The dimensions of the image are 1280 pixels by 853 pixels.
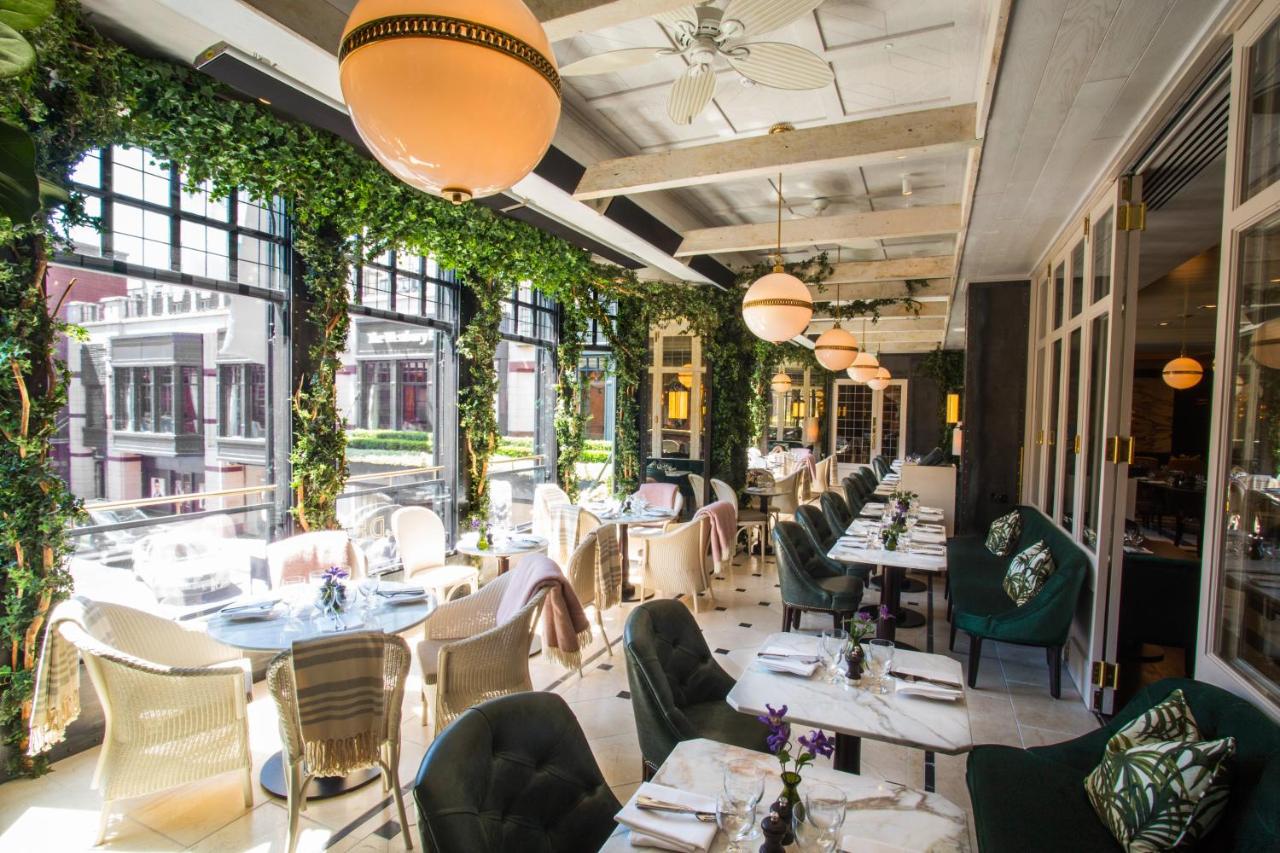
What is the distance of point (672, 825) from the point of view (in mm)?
1578

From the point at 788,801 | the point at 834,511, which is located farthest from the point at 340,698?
the point at 834,511

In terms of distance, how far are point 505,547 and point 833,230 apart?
368 cm

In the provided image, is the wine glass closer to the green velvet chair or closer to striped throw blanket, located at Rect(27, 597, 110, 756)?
striped throw blanket, located at Rect(27, 597, 110, 756)

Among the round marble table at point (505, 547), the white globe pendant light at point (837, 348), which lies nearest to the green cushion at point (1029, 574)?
the white globe pendant light at point (837, 348)

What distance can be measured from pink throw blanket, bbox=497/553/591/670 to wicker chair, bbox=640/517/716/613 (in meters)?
1.66

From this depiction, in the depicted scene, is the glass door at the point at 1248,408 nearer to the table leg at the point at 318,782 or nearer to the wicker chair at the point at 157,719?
the table leg at the point at 318,782

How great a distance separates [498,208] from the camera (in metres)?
5.02

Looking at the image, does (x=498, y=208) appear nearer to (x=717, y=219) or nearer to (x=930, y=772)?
(x=717, y=219)

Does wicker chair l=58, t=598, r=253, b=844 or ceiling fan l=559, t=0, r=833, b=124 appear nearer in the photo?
ceiling fan l=559, t=0, r=833, b=124

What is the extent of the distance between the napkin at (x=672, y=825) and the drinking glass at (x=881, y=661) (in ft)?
3.29

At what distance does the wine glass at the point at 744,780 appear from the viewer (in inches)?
62.0

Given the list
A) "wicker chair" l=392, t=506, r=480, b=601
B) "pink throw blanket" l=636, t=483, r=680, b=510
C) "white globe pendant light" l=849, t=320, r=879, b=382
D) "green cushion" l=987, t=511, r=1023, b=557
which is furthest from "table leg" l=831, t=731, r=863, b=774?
"white globe pendant light" l=849, t=320, r=879, b=382

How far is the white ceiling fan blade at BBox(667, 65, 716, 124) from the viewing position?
264 cm

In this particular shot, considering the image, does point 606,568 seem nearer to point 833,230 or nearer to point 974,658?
point 974,658
